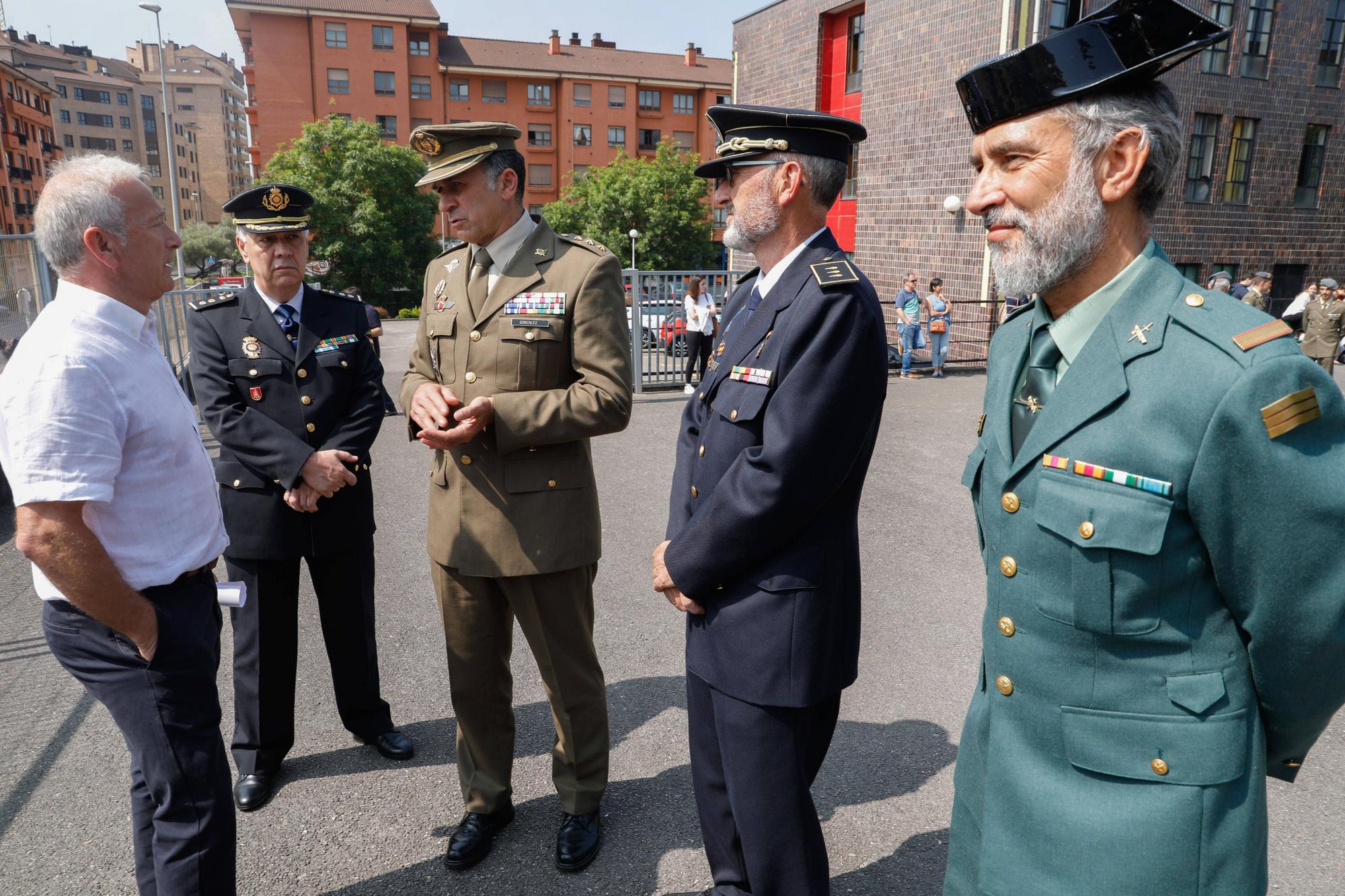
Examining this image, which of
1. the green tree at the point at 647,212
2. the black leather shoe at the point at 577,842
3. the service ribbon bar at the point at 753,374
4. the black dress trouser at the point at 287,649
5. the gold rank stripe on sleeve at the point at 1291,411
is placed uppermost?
the green tree at the point at 647,212

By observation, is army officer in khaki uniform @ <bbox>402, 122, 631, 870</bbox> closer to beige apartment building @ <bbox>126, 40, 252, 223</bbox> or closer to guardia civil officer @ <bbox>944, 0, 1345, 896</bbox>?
Answer: guardia civil officer @ <bbox>944, 0, 1345, 896</bbox>

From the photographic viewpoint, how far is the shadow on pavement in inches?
113

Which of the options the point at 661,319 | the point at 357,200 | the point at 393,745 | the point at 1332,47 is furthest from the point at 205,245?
the point at 393,745

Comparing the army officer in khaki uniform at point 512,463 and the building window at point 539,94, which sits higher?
the building window at point 539,94

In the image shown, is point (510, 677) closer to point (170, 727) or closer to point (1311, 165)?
point (170, 727)

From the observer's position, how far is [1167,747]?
1401mm

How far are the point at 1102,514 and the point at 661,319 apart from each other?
1334 centimetres

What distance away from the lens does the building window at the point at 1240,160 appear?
2227cm

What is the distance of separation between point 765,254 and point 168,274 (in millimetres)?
1824

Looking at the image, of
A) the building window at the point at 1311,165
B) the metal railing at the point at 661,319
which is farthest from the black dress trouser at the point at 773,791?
the building window at the point at 1311,165

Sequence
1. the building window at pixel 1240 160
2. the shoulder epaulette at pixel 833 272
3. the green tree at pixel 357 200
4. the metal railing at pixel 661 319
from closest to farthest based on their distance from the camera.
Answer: the shoulder epaulette at pixel 833 272 → the metal railing at pixel 661 319 → the building window at pixel 1240 160 → the green tree at pixel 357 200

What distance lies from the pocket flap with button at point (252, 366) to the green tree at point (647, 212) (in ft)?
144

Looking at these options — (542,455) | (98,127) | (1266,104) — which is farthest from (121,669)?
(98,127)

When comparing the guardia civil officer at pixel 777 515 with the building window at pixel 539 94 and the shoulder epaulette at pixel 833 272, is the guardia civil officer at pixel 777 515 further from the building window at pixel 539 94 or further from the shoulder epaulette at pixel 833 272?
the building window at pixel 539 94
